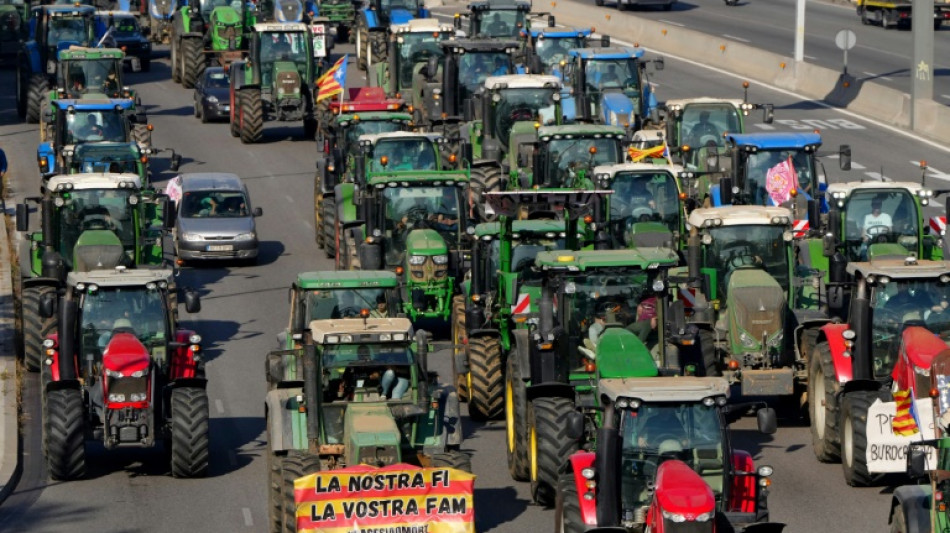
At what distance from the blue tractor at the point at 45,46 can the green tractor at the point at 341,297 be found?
1220 inches

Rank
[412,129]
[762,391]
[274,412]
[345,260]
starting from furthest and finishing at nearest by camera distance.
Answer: [412,129], [345,260], [762,391], [274,412]

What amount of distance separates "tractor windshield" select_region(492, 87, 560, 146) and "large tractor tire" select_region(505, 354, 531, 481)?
1812cm

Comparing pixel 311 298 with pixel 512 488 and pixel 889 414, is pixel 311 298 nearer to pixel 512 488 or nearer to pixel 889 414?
pixel 512 488

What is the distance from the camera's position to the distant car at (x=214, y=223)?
4375 centimetres

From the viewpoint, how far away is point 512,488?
2755cm

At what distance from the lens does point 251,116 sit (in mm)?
55312

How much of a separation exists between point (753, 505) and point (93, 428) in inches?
427

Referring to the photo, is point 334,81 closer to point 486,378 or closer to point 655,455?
point 486,378

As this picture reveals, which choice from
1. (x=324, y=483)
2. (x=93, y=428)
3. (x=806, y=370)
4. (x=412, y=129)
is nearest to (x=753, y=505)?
(x=324, y=483)

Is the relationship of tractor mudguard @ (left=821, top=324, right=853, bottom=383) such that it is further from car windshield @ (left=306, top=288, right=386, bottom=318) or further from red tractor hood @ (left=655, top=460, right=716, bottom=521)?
red tractor hood @ (left=655, top=460, right=716, bottom=521)

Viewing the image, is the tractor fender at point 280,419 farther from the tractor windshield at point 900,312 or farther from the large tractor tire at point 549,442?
the tractor windshield at point 900,312

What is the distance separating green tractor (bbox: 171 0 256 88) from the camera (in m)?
63.4

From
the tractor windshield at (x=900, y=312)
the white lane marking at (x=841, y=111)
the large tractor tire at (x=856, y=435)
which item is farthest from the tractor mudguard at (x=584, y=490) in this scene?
the white lane marking at (x=841, y=111)

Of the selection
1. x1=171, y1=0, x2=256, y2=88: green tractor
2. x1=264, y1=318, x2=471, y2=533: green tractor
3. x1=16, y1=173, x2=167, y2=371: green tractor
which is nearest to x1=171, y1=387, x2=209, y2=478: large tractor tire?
x1=264, y1=318, x2=471, y2=533: green tractor
